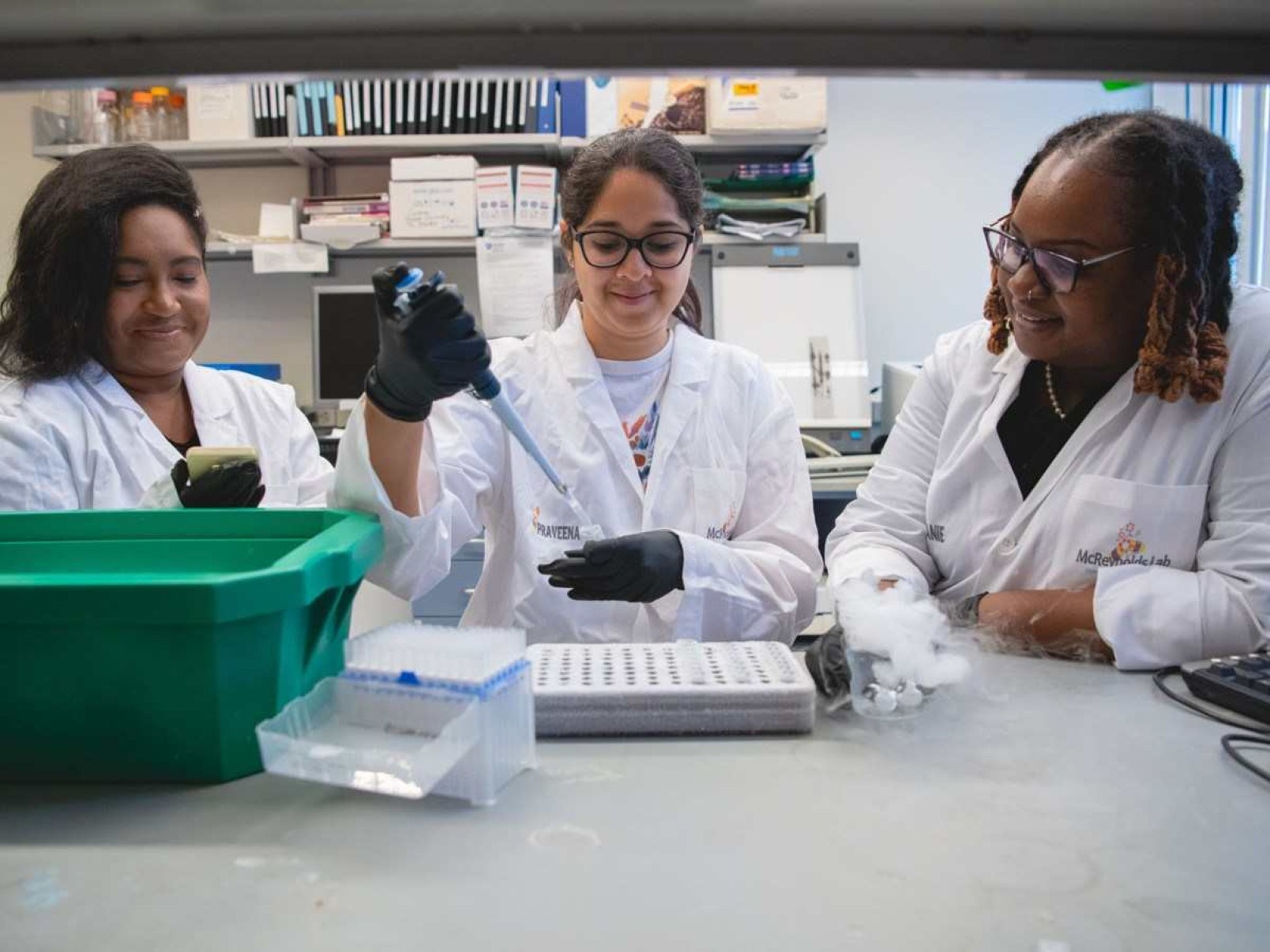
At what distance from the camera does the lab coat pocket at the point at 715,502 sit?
163 centimetres

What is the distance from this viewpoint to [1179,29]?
1.72 ft

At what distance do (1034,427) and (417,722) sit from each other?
3.54 feet

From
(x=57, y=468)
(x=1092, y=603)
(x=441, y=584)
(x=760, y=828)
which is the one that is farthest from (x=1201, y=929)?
(x=441, y=584)

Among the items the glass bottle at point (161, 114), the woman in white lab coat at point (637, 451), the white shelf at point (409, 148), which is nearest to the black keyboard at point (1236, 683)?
the woman in white lab coat at point (637, 451)

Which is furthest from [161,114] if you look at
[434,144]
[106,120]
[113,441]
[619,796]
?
[619,796]

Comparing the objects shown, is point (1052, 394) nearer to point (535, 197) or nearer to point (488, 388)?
point (488, 388)

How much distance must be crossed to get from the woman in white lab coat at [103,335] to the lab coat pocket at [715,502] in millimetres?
729

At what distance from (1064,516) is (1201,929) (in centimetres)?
84

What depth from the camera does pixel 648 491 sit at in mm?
1634

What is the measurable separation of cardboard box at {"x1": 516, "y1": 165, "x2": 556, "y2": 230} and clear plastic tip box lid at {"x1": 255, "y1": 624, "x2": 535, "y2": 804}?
2.69 metres

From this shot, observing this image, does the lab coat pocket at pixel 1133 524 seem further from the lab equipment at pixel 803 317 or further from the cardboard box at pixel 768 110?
the cardboard box at pixel 768 110

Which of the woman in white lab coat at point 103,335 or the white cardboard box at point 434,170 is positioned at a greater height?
the white cardboard box at point 434,170

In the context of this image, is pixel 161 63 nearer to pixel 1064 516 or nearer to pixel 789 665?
pixel 789 665

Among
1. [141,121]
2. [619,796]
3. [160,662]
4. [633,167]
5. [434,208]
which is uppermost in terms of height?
[141,121]
